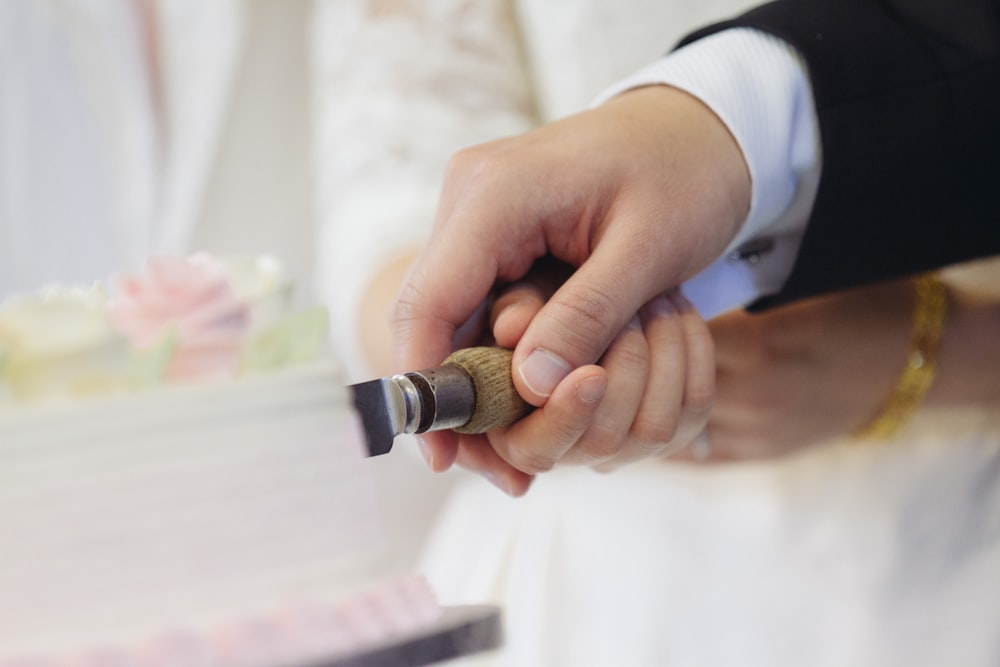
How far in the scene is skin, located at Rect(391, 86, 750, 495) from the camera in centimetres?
35

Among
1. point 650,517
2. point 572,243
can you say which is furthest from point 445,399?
point 650,517

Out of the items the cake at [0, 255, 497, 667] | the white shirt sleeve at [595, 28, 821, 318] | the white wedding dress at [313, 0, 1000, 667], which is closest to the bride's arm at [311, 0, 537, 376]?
the white wedding dress at [313, 0, 1000, 667]

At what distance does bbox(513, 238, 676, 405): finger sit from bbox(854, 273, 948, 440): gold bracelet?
13.1 inches

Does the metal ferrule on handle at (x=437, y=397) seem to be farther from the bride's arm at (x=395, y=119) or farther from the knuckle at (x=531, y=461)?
the bride's arm at (x=395, y=119)

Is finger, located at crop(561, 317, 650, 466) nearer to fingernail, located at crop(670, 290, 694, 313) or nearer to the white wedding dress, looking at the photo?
fingernail, located at crop(670, 290, 694, 313)

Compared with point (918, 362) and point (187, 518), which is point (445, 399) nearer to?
point (187, 518)

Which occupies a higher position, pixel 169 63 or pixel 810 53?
pixel 169 63

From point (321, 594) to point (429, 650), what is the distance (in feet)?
0.12

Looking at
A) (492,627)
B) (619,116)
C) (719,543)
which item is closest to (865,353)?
(719,543)

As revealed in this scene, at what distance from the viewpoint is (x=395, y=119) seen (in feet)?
2.51

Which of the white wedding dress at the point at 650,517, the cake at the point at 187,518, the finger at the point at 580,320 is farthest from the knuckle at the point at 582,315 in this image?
the white wedding dress at the point at 650,517

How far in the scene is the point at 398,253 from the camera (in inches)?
28.5

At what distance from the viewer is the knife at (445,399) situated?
0.31 meters

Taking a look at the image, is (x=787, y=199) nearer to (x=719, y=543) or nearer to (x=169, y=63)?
(x=719, y=543)
